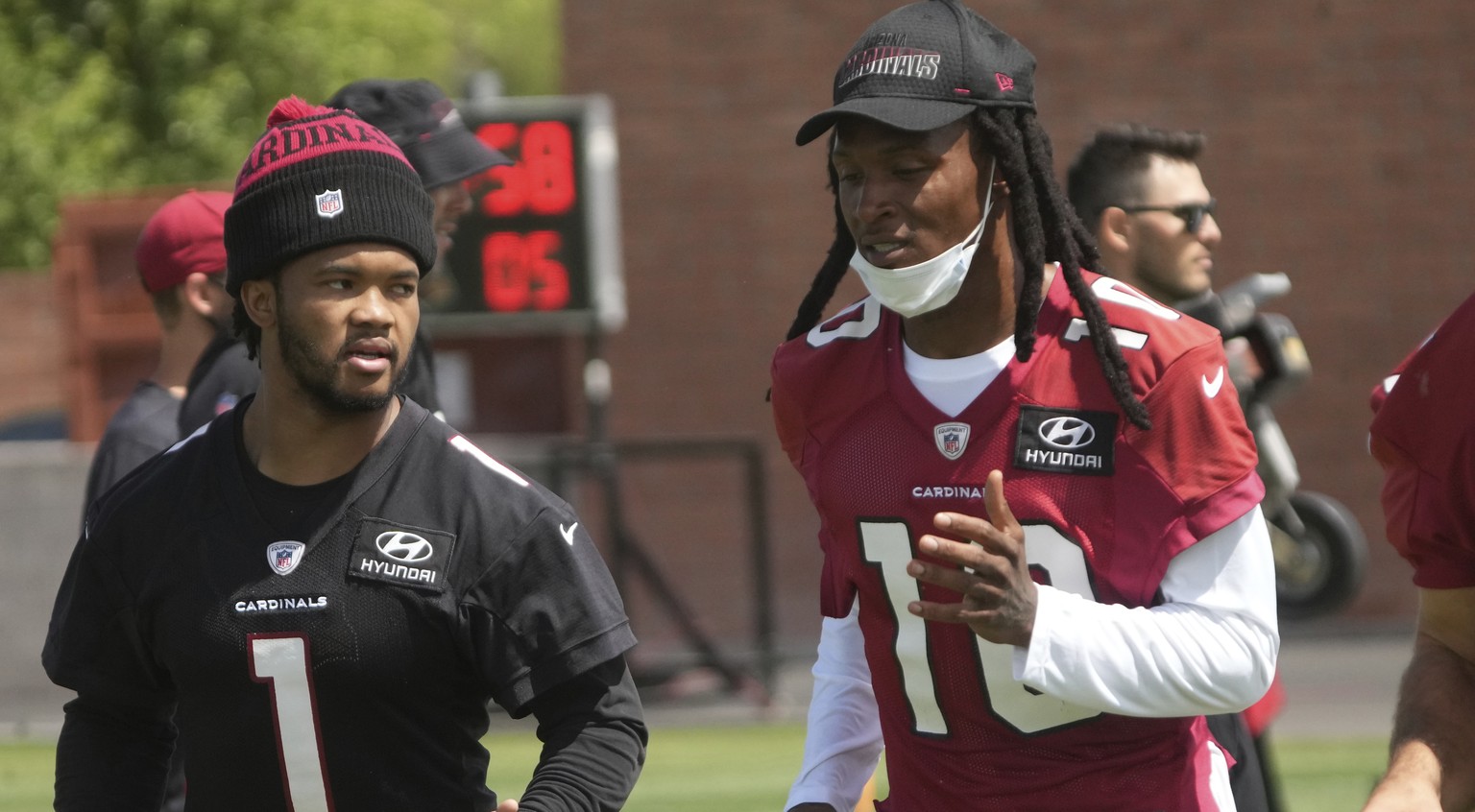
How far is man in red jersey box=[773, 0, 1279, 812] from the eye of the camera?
9.47ft

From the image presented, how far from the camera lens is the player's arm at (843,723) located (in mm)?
3275

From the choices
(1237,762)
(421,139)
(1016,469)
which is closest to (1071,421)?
(1016,469)

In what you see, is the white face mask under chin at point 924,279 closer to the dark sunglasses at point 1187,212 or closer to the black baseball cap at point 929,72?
the black baseball cap at point 929,72

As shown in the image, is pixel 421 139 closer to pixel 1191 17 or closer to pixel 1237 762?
pixel 1237 762

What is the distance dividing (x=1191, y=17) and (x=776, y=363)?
12.2 m

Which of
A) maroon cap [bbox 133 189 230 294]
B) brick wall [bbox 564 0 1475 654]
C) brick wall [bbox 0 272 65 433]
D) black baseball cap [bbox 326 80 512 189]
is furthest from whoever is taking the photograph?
brick wall [bbox 0 272 65 433]

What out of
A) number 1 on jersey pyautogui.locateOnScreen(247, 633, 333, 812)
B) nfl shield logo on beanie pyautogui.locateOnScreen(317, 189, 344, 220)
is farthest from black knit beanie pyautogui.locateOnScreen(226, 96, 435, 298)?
number 1 on jersey pyautogui.locateOnScreen(247, 633, 333, 812)

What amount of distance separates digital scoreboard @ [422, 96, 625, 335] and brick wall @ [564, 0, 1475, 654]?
4.06m

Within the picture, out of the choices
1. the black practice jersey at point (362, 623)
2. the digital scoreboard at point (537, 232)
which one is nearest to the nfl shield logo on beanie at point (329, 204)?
the black practice jersey at point (362, 623)

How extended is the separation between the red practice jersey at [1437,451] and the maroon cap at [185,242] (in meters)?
3.05

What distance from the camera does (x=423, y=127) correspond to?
460 cm

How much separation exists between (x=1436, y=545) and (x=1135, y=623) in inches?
18.4

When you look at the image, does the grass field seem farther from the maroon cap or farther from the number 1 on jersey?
the number 1 on jersey

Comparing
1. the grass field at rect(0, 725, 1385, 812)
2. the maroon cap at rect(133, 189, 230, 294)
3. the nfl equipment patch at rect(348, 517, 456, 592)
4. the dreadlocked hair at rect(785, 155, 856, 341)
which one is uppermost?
the maroon cap at rect(133, 189, 230, 294)
